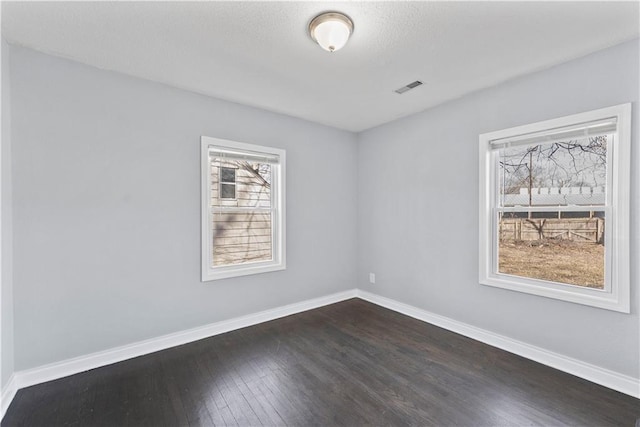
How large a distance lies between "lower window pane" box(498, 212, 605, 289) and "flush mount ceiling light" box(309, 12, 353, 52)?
7.59 feet

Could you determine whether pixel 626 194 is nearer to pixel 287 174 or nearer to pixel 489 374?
pixel 489 374

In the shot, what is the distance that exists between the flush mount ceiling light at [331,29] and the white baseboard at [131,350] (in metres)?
2.87

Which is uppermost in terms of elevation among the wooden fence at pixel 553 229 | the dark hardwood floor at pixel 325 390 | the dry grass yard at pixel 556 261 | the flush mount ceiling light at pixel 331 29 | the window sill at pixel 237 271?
the flush mount ceiling light at pixel 331 29

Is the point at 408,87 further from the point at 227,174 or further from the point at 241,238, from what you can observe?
the point at 241,238

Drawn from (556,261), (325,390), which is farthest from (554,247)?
(325,390)

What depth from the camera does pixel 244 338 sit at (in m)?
2.92

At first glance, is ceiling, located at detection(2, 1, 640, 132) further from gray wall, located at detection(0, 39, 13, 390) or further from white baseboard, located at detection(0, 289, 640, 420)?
white baseboard, located at detection(0, 289, 640, 420)

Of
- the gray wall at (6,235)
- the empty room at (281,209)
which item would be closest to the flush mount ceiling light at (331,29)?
the empty room at (281,209)

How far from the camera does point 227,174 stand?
3.20 m

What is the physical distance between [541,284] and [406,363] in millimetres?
1438

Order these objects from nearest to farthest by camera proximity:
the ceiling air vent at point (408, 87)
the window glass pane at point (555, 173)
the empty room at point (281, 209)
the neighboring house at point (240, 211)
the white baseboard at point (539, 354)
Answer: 1. the empty room at point (281, 209)
2. the white baseboard at point (539, 354)
3. the window glass pane at point (555, 173)
4. the ceiling air vent at point (408, 87)
5. the neighboring house at point (240, 211)

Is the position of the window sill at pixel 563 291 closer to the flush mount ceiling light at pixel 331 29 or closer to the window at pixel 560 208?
the window at pixel 560 208

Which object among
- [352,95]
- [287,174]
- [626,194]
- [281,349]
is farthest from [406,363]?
[352,95]

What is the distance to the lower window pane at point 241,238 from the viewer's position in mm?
3137
